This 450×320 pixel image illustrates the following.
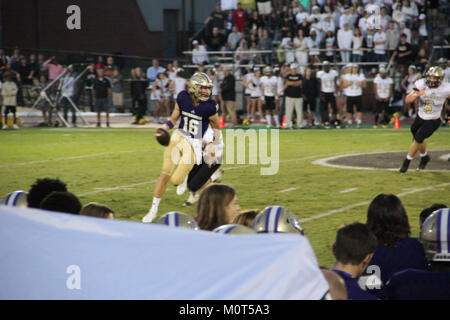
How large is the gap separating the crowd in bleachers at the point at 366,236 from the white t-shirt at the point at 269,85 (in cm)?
1711

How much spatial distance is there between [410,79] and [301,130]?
12.4ft

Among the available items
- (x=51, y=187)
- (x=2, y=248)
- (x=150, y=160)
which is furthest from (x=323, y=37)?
(x=2, y=248)

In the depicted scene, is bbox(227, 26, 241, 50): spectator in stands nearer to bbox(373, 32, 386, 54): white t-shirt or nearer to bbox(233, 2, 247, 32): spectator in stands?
bbox(233, 2, 247, 32): spectator in stands

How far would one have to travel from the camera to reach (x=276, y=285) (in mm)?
2984

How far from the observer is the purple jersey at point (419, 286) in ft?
13.1

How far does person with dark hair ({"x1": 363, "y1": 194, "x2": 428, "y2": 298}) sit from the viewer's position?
4957mm

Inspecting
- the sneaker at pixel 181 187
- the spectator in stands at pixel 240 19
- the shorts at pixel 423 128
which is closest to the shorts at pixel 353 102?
the spectator in stands at pixel 240 19

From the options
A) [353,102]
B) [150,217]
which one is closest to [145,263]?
[150,217]

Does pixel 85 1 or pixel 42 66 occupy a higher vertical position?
pixel 85 1

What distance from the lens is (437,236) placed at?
4.83 metres

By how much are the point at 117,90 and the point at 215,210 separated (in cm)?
2091

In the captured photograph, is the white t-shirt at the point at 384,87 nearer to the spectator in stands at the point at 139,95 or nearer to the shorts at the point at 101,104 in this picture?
the spectator in stands at the point at 139,95

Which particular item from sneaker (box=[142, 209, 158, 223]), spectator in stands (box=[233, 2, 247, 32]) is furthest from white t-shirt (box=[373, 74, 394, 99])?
sneaker (box=[142, 209, 158, 223])
